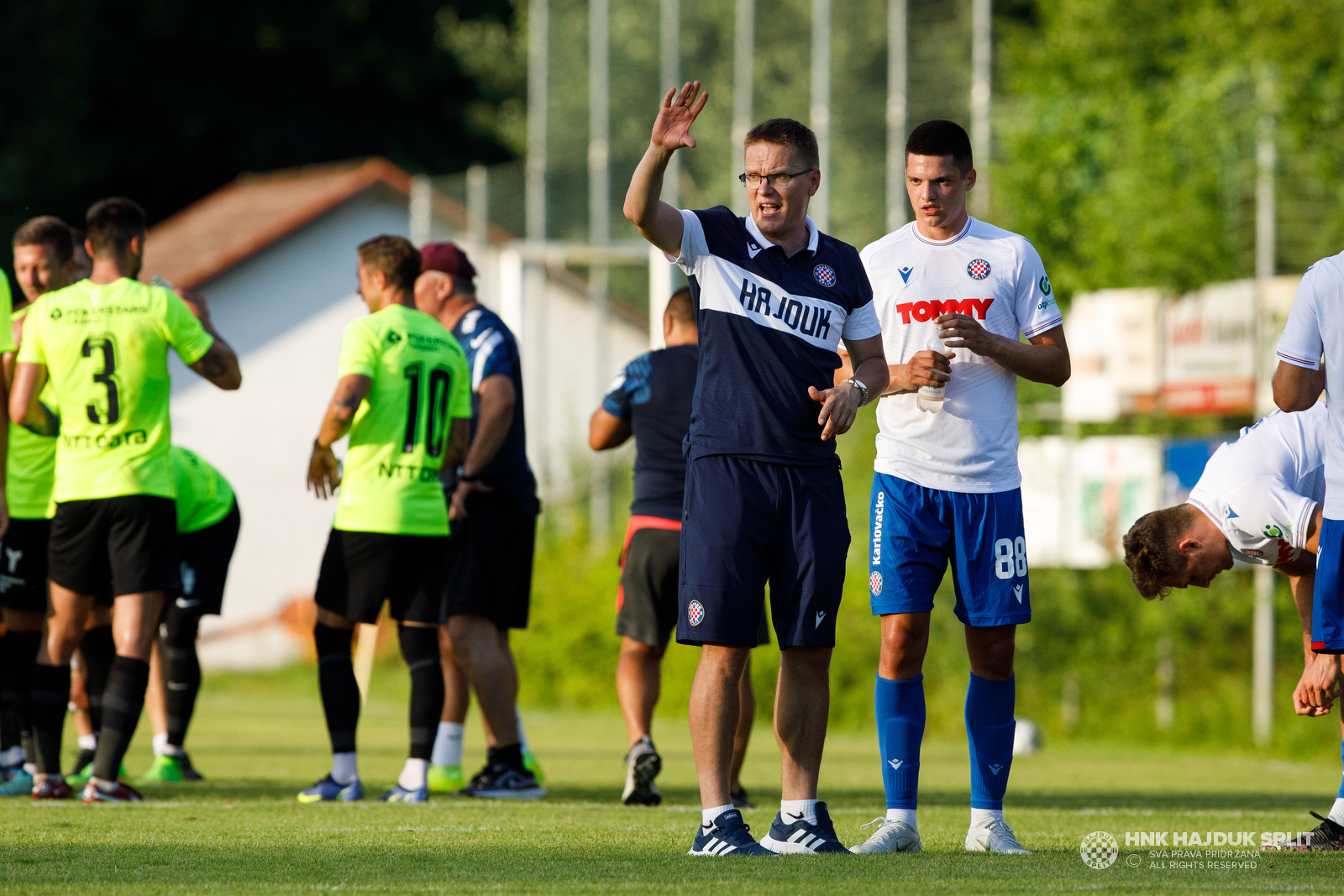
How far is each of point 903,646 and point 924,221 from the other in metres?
1.51

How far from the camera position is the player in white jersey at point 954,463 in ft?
19.2

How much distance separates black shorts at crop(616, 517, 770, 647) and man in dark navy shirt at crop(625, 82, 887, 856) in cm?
249

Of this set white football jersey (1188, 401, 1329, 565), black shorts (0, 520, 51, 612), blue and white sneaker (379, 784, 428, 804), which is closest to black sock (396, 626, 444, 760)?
blue and white sneaker (379, 784, 428, 804)

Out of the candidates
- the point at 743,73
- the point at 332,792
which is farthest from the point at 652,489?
the point at 743,73

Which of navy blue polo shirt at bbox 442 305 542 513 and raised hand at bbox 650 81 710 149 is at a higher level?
raised hand at bbox 650 81 710 149

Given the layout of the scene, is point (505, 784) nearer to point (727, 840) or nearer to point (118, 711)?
point (118, 711)

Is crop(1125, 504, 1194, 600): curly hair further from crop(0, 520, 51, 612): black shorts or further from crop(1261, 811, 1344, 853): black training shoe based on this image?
crop(0, 520, 51, 612): black shorts

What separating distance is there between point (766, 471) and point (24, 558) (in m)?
4.18

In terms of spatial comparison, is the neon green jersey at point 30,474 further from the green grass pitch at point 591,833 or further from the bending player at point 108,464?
the green grass pitch at point 591,833

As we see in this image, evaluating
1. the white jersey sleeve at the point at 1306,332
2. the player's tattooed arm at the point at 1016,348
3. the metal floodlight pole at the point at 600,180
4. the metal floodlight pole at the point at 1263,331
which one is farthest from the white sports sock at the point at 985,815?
the metal floodlight pole at the point at 600,180

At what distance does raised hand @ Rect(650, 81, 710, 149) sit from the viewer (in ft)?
17.0

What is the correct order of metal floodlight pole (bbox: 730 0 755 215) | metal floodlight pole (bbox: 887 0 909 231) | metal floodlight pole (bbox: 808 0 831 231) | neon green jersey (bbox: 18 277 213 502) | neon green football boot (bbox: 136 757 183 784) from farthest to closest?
metal floodlight pole (bbox: 730 0 755 215)
metal floodlight pole (bbox: 808 0 831 231)
metal floodlight pole (bbox: 887 0 909 231)
neon green football boot (bbox: 136 757 183 784)
neon green jersey (bbox: 18 277 213 502)

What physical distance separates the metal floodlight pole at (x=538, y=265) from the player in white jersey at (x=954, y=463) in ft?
47.3

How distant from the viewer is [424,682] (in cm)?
785
